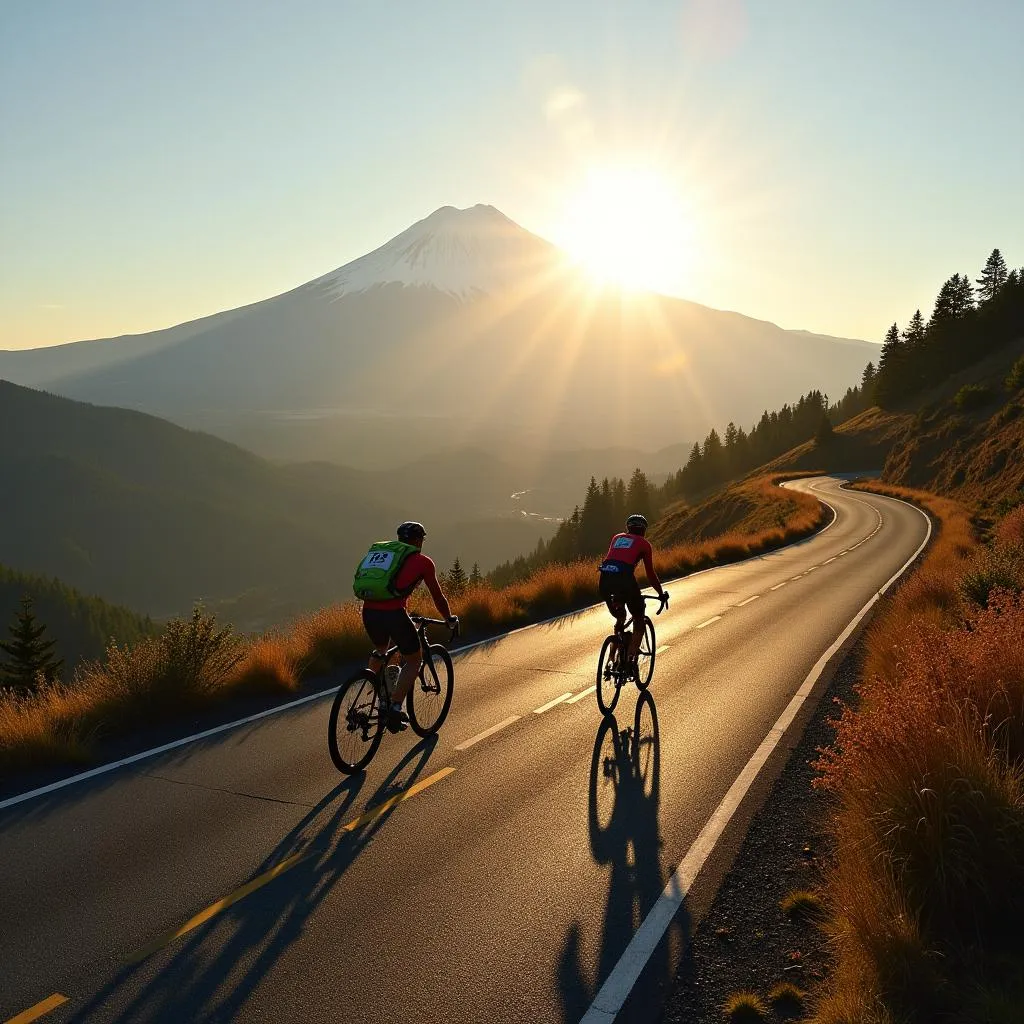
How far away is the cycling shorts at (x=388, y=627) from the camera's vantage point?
7.13 m

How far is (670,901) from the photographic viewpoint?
4.75 meters

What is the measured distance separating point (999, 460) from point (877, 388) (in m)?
53.6

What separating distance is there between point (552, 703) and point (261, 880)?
191 inches

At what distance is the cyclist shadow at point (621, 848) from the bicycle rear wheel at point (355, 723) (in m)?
2.21

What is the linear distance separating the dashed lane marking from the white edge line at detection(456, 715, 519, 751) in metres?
0.36

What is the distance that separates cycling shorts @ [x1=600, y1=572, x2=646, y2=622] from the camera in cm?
920

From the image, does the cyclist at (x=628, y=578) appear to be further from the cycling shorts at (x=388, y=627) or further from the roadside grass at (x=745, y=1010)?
the roadside grass at (x=745, y=1010)

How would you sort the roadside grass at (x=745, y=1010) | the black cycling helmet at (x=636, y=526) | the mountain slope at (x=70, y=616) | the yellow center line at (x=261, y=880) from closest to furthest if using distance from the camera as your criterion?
the roadside grass at (x=745, y=1010), the yellow center line at (x=261, y=880), the black cycling helmet at (x=636, y=526), the mountain slope at (x=70, y=616)

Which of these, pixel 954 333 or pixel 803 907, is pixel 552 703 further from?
Answer: pixel 954 333

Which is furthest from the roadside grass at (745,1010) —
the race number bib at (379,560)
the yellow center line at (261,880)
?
the race number bib at (379,560)

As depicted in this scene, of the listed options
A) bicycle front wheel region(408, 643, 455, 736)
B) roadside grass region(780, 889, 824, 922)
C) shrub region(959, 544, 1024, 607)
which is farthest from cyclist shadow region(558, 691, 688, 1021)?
shrub region(959, 544, 1024, 607)

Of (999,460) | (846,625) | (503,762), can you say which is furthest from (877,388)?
(503,762)

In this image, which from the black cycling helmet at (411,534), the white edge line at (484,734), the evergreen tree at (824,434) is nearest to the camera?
the black cycling helmet at (411,534)

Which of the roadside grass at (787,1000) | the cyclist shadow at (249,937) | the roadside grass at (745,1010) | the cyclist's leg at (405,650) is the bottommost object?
the roadside grass at (787,1000)
